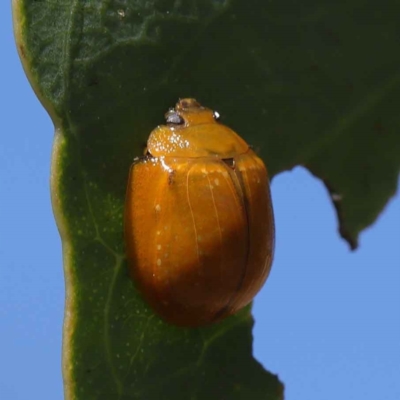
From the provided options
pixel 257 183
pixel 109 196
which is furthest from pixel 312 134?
pixel 109 196

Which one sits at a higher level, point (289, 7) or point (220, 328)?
point (289, 7)

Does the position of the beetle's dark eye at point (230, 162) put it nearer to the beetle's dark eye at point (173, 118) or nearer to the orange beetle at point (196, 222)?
the orange beetle at point (196, 222)

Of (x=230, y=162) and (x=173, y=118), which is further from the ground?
(x=173, y=118)

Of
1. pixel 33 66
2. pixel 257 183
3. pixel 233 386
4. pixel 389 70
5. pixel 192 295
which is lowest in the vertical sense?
pixel 233 386

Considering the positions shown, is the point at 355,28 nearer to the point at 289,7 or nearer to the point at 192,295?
the point at 289,7

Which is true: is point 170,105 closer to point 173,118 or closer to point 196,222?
point 173,118

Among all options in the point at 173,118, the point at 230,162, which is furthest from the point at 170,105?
the point at 230,162

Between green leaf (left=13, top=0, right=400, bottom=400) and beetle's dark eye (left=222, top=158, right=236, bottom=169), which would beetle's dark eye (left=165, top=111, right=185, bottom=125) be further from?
beetle's dark eye (left=222, top=158, right=236, bottom=169)
